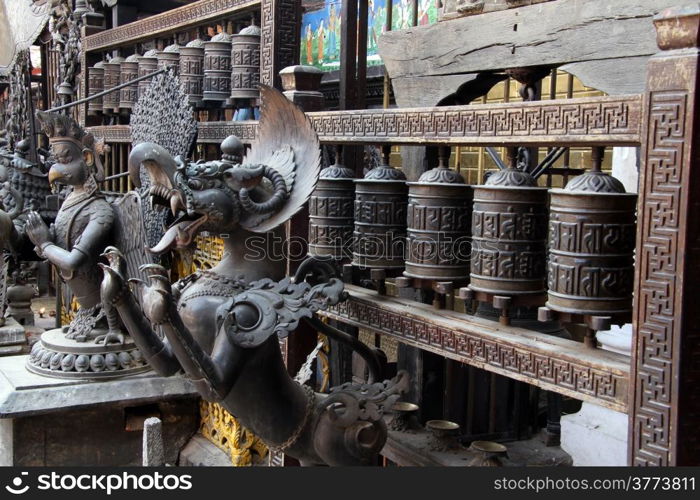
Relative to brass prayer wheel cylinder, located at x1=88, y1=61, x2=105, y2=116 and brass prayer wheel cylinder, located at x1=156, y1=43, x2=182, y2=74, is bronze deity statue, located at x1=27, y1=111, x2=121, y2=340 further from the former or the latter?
brass prayer wheel cylinder, located at x1=88, y1=61, x2=105, y2=116

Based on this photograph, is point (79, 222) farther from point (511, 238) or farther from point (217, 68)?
point (511, 238)

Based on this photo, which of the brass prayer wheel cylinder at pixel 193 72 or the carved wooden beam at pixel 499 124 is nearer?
the carved wooden beam at pixel 499 124

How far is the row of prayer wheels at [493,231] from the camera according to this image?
242 cm

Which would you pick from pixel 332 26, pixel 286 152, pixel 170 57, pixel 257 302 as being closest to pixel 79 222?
pixel 170 57

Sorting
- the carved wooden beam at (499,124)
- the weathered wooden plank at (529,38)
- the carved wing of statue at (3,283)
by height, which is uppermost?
the weathered wooden plank at (529,38)

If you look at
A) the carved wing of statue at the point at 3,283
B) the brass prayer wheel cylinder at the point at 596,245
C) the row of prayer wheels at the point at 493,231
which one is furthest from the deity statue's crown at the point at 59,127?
the brass prayer wheel cylinder at the point at 596,245

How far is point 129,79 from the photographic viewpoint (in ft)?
19.7

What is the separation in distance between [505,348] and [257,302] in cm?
91

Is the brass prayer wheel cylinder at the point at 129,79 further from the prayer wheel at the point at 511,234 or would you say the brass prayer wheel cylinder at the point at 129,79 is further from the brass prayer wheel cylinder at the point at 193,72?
the prayer wheel at the point at 511,234

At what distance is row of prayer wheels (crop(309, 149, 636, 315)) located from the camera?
2.42 m

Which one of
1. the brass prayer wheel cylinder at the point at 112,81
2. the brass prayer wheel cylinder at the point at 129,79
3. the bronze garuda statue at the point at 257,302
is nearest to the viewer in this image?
the bronze garuda statue at the point at 257,302

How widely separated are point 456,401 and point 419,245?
1461 mm

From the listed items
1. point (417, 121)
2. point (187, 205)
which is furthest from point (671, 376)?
point (187, 205)

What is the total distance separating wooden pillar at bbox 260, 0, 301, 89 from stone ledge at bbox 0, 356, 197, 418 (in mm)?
1732
